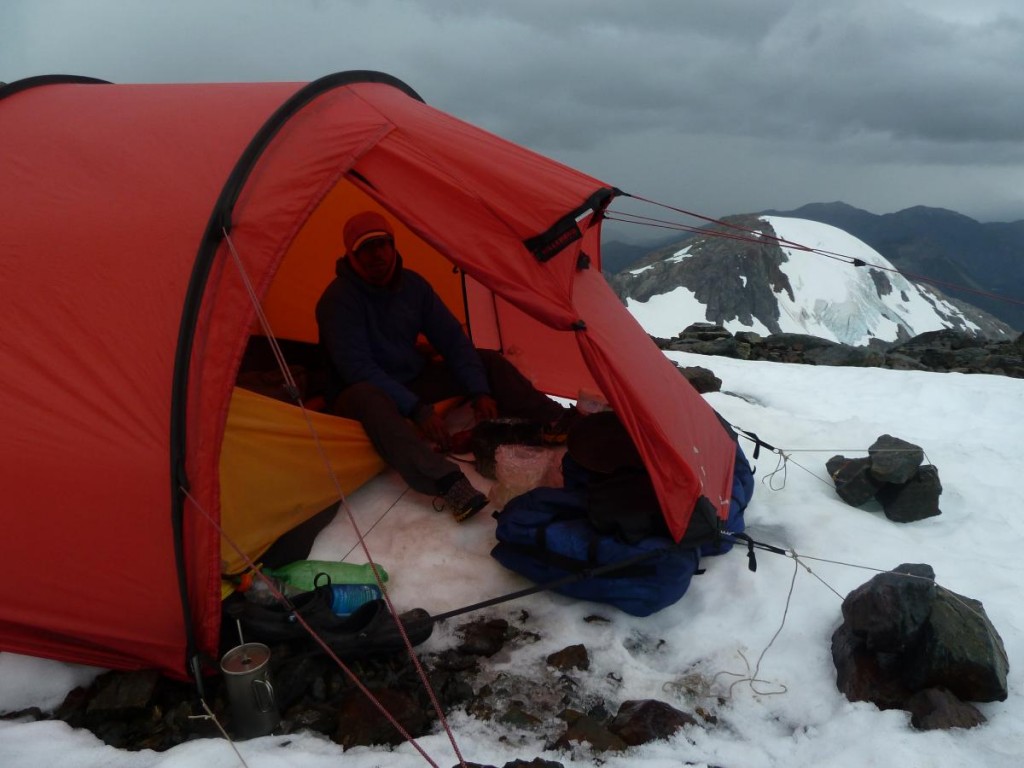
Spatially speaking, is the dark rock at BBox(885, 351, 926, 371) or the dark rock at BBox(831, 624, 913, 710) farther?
the dark rock at BBox(885, 351, 926, 371)

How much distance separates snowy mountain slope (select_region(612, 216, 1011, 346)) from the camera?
85.7 metres

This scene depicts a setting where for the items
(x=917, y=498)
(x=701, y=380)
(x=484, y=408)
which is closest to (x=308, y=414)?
(x=484, y=408)

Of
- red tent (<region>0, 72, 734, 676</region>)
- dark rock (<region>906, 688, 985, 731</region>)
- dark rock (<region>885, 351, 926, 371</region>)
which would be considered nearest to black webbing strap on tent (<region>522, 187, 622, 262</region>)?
red tent (<region>0, 72, 734, 676</region>)

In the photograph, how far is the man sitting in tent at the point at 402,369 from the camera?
178 inches

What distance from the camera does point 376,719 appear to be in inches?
119

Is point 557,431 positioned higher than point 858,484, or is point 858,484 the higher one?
point 557,431

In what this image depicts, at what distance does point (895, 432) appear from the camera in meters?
7.04

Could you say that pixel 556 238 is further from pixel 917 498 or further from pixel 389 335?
pixel 917 498

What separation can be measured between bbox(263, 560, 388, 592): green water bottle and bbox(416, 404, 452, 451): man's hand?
1.22 metres

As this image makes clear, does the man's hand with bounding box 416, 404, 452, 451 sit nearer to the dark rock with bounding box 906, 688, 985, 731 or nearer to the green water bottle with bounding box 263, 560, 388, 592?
the green water bottle with bounding box 263, 560, 388, 592

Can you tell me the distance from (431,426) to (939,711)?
332cm

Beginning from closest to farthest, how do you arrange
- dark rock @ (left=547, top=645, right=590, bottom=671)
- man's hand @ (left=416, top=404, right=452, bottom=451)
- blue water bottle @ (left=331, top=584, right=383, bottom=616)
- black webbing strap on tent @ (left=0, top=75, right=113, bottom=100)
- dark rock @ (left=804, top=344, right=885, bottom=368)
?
dark rock @ (left=547, top=645, right=590, bottom=671) → blue water bottle @ (left=331, top=584, right=383, bottom=616) → black webbing strap on tent @ (left=0, top=75, right=113, bottom=100) → man's hand @ (left=416, top=404, right=452, bottom=451) → dark rock @ (left=804, top=344, right=885, bottom=368)

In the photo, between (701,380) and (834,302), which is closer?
(701,380)

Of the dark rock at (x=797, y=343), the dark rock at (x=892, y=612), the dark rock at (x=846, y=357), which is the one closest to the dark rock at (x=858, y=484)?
the dark rock at (x=892, y=612)
